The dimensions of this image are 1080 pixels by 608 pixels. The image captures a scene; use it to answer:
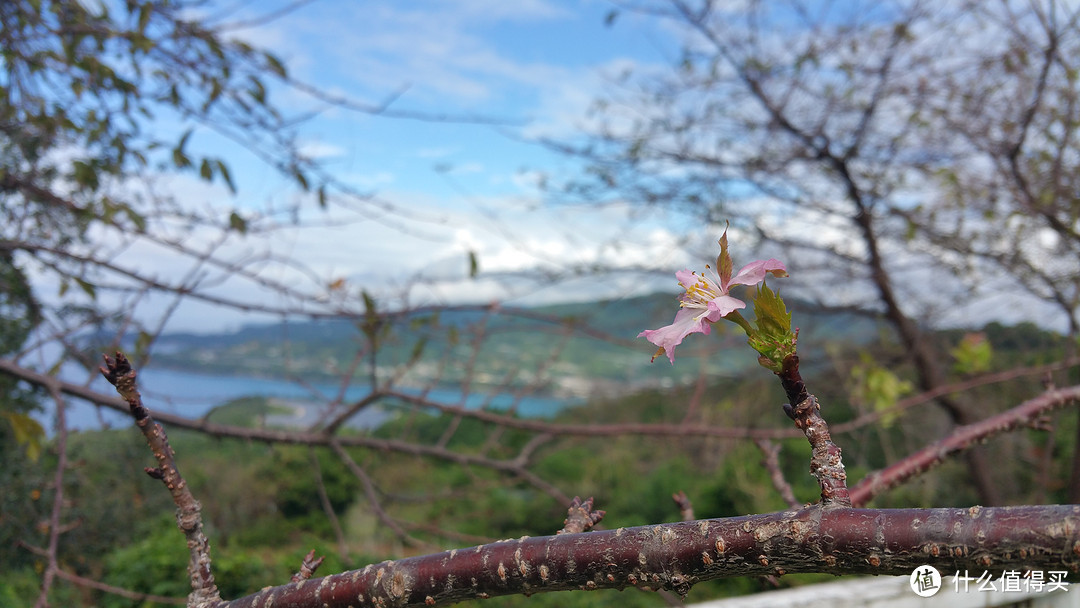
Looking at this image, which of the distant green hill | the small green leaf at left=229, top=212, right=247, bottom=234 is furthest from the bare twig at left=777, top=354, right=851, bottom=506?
the small green leaf at left=229, top=212, right=247, bottom=234

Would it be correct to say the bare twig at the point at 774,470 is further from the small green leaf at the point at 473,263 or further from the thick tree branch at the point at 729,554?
the small green leaf at the point at 473,263

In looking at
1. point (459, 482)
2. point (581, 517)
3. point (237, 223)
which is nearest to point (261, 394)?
point (237, 223)

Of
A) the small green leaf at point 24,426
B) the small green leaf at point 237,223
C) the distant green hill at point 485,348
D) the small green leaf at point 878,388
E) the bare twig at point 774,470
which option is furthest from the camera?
the small green leaf at point 878,388

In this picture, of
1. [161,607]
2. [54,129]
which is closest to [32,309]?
[54,129]

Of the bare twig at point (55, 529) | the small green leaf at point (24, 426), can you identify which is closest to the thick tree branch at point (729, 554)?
the bare twig at point (55, 529)

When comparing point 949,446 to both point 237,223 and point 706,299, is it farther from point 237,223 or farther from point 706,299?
point 237,223

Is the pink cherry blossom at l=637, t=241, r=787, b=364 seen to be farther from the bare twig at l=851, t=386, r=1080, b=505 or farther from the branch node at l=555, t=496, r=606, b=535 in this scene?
the bare twig at l=851, t=386, r=1080, b=505

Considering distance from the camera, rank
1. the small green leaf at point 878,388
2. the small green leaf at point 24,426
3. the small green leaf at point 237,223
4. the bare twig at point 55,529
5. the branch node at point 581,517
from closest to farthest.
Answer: the branch node at point 581,517, the bare twig at point 55,529, the small green leaf at point 24,426, the small green leaf at point 237,223, the small green leaf at point 878,388
